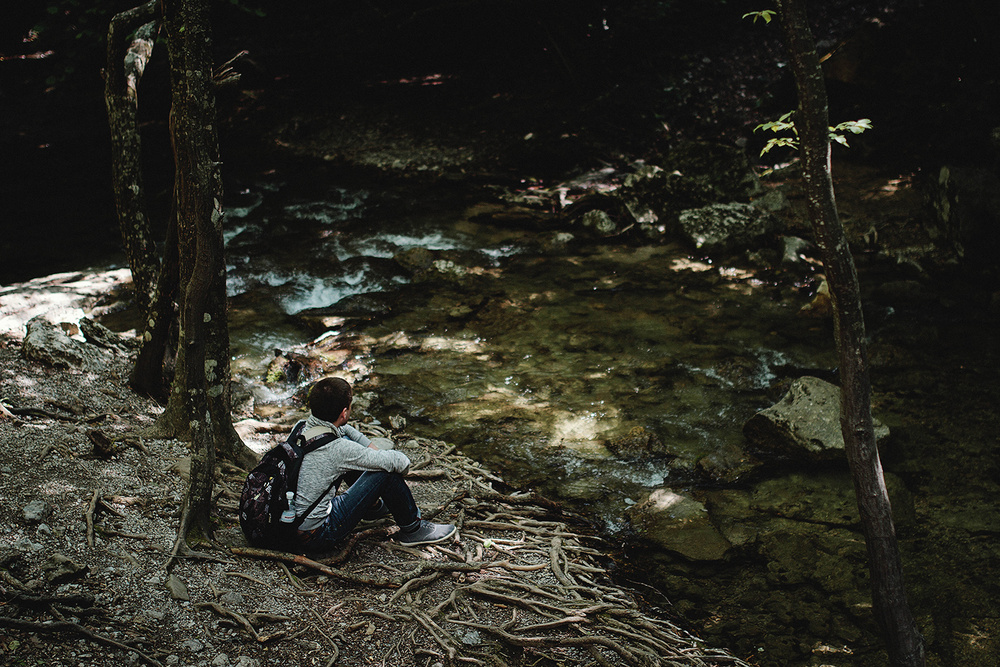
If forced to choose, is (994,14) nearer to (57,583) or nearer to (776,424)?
(776,424)

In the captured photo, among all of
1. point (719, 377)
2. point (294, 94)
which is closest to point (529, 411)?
point (719, 377)

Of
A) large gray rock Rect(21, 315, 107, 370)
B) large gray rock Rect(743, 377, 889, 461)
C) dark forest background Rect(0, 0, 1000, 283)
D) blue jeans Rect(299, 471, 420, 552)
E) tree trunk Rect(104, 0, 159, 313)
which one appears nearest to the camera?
blue jeans Rect(299, 471, 420, 552)

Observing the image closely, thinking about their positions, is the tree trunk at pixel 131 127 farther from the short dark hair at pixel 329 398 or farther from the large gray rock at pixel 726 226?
the large gray rock at pixel 726 226

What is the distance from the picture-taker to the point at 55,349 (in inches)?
212

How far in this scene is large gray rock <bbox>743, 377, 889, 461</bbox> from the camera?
5.07 metres

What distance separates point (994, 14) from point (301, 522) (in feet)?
40.5

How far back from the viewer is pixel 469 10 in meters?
15.9

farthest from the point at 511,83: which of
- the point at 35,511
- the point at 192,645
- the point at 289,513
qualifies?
the point at 192,645

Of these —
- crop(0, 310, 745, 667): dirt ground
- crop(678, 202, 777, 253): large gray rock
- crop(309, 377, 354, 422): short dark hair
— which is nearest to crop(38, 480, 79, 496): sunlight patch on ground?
crop(0, 310, 745, 667): dirt ground

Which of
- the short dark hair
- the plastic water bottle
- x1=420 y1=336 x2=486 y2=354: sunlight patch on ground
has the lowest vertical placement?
x1=420 y1=336 x2=486 y2=354: sunlight patch on ground

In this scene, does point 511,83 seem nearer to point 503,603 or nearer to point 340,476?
point 340,476

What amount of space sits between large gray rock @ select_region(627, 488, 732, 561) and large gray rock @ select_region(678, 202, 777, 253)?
5291 mm

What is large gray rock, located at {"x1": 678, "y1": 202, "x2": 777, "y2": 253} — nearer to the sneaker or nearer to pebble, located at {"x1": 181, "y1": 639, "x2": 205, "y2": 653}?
the sneaker

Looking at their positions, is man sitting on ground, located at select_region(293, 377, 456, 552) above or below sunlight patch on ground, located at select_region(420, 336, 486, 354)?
above
